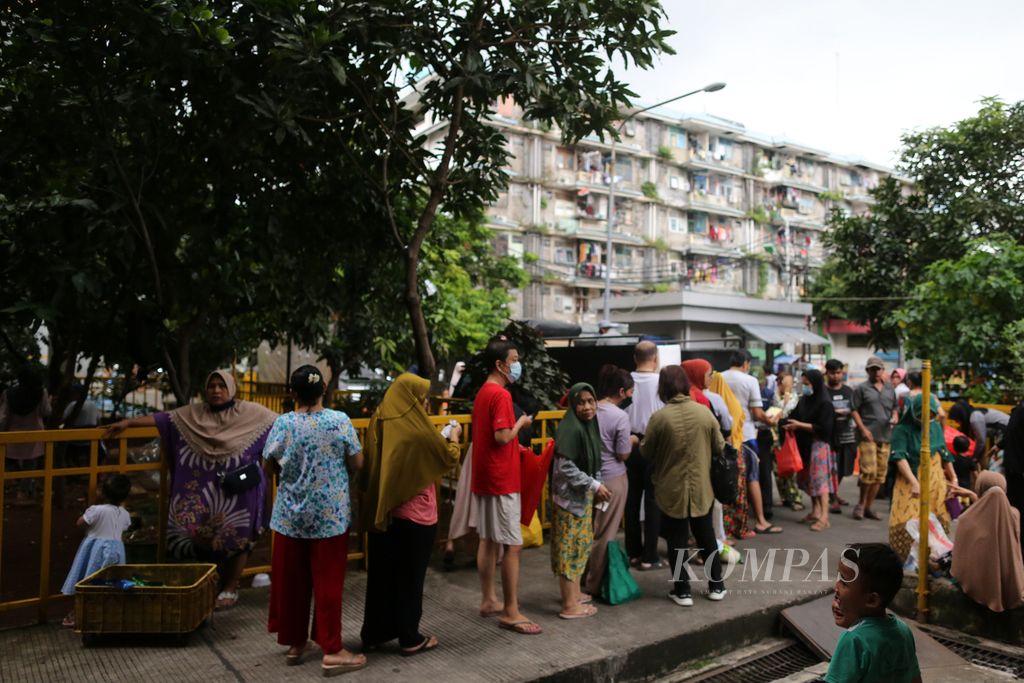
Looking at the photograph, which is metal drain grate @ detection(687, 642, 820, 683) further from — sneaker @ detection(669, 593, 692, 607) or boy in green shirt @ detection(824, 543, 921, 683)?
boy in green shirt @ detection(824, 543, 921, 683)

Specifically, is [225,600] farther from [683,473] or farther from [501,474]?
[683,473]

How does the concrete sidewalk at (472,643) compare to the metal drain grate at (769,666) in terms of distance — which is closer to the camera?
the concrete sidewalk at (472,643)

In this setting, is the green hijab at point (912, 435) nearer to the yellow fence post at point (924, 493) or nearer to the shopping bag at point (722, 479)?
the yellow fence post at point (924, 493)

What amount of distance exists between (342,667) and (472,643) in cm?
80

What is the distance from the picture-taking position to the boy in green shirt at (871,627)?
2.54 m

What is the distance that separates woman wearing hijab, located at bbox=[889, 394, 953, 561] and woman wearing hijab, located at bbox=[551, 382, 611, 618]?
8.65 ft

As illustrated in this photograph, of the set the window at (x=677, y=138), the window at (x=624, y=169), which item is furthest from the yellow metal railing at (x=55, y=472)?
the window at (x=677, y=138)

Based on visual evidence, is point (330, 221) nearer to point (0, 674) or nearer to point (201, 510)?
point (201, 510)

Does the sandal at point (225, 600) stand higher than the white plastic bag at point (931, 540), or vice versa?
the white plastic bag at point (931, 540)

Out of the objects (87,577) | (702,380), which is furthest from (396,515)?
(702,380)

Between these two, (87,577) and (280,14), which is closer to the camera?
(87,577)

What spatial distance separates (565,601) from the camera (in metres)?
4.91

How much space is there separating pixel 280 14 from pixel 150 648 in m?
4.11

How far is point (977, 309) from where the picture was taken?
11031 mm
